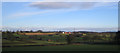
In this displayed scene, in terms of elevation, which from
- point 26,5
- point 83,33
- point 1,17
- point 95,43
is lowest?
point 95,43

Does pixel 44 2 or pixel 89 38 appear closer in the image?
pixel 44 2

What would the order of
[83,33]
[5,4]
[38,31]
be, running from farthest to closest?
[83,33]
[38,31]
[5,4]

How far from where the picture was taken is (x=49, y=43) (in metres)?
8.45

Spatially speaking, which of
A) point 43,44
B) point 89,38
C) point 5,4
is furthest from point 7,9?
point 89,38

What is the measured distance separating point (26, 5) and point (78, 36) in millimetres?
3564

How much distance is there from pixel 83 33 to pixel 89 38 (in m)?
0.58

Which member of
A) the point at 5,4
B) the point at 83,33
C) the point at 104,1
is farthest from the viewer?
the point at 83,33

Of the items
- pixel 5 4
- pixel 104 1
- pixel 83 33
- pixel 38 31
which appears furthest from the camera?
pixel 83 33

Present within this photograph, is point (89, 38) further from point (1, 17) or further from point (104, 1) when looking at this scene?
point (1, 17)

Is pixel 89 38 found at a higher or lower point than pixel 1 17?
lower

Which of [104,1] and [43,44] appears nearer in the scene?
[104,1]

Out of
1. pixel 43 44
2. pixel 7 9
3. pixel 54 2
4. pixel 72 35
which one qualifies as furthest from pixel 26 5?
pixel 72 35

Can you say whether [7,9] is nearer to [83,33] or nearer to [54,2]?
[54,2]

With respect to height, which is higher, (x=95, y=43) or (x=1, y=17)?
(x=1, y=17)
